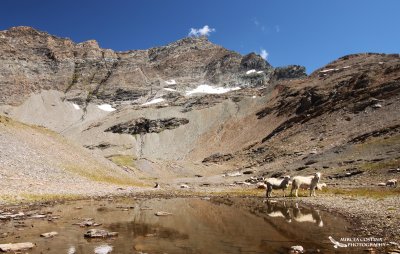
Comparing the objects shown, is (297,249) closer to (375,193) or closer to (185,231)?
(185,231)

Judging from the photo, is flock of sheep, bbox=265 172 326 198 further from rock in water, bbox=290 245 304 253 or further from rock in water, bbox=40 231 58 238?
rock in water, bbox=40 231 58 238

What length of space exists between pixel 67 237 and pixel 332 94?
149 m

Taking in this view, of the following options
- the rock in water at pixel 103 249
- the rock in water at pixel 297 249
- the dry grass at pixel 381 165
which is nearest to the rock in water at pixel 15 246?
the rock in water at pixel 103 249

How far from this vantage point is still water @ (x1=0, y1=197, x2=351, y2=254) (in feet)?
55.8

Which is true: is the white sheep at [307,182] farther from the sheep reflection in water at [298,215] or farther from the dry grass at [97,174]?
the dry grass at [97,174]

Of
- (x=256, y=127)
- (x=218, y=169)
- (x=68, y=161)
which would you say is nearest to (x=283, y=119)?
(x=256, y=127)

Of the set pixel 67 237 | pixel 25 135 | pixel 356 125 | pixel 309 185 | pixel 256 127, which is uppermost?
pixel 256 127

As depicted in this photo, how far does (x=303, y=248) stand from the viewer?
1655cm

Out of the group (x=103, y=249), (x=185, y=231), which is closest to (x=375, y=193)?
(x=185, y=231)

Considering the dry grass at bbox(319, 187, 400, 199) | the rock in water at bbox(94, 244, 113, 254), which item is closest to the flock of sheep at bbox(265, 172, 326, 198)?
the dry grass at bbox(319, 187, 400, 199)

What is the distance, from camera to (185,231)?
70.4 ft

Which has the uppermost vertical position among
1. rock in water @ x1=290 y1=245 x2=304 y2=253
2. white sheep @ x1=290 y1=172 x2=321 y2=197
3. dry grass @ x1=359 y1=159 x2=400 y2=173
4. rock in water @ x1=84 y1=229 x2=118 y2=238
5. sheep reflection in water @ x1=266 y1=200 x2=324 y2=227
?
dry grass @ x1=359 y1=159 x2=400 y2=173

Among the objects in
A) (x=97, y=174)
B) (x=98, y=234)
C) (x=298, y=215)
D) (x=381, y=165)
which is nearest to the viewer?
(x=98, y=234)

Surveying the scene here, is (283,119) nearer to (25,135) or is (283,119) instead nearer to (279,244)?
(25,135)
